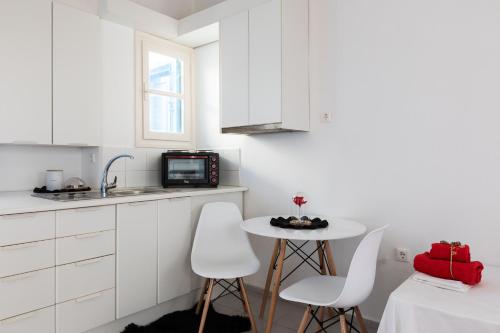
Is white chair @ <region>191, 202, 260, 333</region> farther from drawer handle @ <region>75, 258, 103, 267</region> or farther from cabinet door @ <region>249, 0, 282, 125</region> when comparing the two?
cabinet door @ <region>249, 0, 282, 125</region>

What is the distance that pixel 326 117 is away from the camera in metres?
2.62

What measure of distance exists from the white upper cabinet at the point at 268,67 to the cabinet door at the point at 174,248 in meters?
0.79

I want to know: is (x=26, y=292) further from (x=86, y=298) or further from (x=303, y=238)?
(x=303, y=238)

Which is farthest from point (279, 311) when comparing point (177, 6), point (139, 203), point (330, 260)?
point (177, 6)

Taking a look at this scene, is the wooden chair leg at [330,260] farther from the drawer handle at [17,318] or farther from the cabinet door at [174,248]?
the drawer handle at [17,318]

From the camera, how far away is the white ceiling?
3.30 m

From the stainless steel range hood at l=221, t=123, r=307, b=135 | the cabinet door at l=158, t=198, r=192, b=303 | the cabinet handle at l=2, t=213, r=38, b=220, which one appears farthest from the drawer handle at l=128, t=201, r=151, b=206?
the stainless steel range hood at l=221, t=123, r=307, b=135

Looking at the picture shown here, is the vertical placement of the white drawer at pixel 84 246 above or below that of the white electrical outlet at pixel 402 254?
above

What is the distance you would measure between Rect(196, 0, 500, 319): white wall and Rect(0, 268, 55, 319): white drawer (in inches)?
66.8

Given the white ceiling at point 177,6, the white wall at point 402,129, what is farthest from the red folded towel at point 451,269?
the white ceiling at point 177,6

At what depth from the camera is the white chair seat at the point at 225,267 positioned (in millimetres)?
2219

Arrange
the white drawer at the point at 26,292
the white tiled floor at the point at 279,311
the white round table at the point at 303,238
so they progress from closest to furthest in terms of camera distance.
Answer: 1. the white drawer at the point at 26,292
2. the white round table at the point at 303,238
3. the white tiled floor at the point at 279,311

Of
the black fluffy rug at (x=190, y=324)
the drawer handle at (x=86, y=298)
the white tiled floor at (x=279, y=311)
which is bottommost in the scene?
the white tiled floor at (x=279, y=311)

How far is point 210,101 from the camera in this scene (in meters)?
3.43
